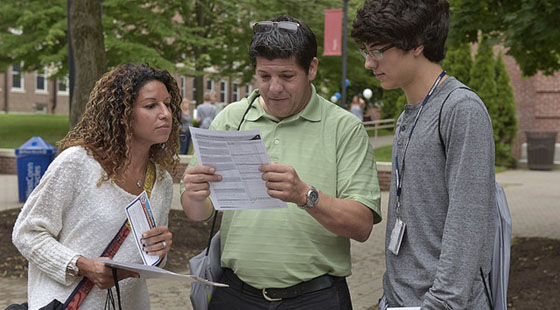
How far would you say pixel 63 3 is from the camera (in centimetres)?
1927

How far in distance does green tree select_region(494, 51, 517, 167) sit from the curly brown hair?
67.7ft

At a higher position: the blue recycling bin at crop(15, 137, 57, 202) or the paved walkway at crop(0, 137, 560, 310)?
the blue recycling bin at crop(15, 137, 57, 202)

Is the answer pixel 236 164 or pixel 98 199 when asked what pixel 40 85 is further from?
pixel 236 164

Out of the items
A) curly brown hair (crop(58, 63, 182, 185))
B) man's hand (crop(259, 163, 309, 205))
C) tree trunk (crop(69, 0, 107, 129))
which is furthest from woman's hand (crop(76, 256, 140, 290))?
tree trunk (crop(69, 0, 107, 129))

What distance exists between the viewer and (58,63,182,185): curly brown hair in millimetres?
2646

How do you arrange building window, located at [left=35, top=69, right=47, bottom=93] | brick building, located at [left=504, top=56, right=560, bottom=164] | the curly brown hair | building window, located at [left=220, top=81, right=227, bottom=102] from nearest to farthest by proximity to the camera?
1. the curly brown hair
2. brick building, located at [left=504, top=56, right=560, bottom=164]
3. building window, located at [left=35, top=69, right=47, bottom=93]
4. building window, located at [left=220, top=81, right=227, bottom=102]

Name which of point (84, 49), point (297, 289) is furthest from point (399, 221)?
point (84, 49)

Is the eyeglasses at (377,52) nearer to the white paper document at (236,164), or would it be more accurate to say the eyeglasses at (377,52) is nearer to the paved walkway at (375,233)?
the white paper document at (236,164)

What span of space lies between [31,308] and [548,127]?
23539mm

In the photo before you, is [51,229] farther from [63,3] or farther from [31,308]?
[63,3]

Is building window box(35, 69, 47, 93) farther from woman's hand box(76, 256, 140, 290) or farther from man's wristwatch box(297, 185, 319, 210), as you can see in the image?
man's wristwatch box(297, 185, 319, 210)

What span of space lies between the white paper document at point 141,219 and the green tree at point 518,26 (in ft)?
15.8

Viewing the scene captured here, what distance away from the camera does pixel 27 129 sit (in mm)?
26781

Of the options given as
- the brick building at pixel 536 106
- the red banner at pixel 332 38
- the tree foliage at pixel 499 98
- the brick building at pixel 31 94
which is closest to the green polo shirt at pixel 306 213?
the red banner at pixel 332 38
